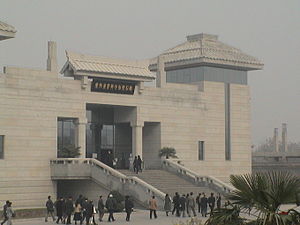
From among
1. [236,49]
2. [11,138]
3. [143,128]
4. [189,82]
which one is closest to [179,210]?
[11,138]

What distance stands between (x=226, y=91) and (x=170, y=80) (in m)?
5.06

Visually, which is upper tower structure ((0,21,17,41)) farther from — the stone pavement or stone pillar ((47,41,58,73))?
the stone pavement

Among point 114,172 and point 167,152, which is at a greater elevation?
point 167,152

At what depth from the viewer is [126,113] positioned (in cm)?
5303

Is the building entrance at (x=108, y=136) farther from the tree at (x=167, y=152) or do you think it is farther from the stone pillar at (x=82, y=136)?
the stone pillar at (x=82, y=136)

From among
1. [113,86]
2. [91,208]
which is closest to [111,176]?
[113,86]

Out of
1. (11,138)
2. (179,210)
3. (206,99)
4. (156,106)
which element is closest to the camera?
(179,210)

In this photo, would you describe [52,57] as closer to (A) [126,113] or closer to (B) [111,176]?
(A) [126,113]

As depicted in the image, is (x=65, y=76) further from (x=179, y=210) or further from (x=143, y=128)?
(x=179, y=210)

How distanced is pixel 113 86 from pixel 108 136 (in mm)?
6562

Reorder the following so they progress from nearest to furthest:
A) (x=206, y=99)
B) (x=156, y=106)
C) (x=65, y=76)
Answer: (x=65, y=76) → (x=156, y=106) → (x=206, y=99)

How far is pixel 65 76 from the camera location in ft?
163

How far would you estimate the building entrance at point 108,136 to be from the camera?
54.4 meters

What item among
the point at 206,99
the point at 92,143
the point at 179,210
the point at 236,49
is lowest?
the point at 179,210
